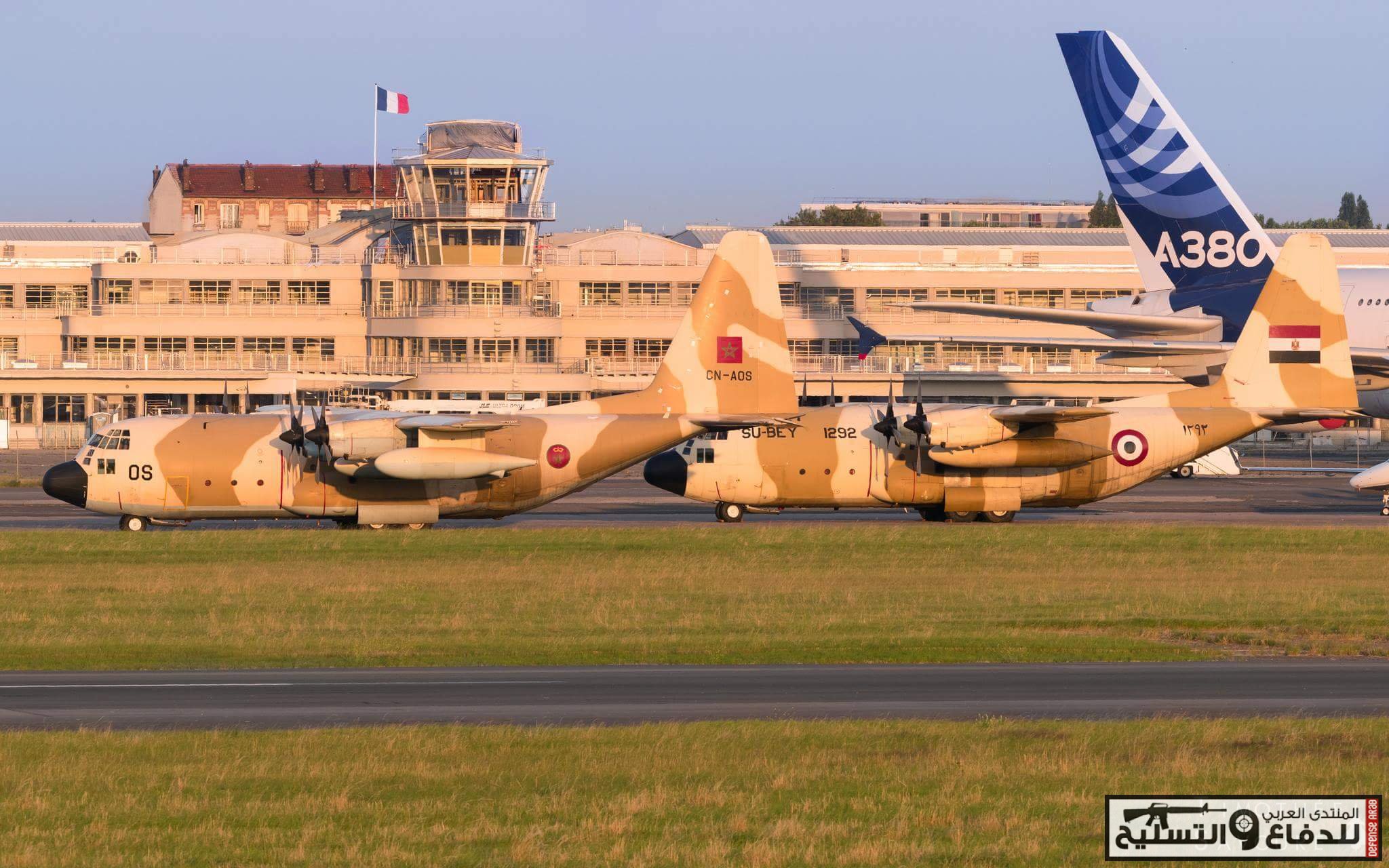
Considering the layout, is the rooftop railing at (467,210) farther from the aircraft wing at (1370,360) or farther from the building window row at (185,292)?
the aircraft wing at (1370,360)

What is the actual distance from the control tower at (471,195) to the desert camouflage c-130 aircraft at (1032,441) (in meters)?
68.7

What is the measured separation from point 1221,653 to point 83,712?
1670 centimetres

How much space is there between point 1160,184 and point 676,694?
46190mm

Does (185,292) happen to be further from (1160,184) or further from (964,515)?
(964,515)

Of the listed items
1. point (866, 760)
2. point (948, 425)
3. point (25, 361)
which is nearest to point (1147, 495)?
point (948, 425)

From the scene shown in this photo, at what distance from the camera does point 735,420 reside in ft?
149

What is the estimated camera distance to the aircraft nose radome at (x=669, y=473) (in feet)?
157

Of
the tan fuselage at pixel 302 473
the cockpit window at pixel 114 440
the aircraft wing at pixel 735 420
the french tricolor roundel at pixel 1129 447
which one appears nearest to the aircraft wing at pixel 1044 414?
the french tricolor roundel at pixel 1129 447

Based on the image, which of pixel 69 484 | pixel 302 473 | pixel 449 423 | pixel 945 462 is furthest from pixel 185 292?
pixel 945 462

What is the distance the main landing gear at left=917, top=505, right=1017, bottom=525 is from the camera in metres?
47.9

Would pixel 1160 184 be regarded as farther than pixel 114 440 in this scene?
Yes

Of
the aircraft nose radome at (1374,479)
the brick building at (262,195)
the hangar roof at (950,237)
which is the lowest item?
the aircraft nose radome at (1374,479)

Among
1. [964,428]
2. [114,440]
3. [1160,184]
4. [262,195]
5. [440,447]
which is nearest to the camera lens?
[440,447]

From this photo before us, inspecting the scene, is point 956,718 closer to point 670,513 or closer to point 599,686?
point 599,686
